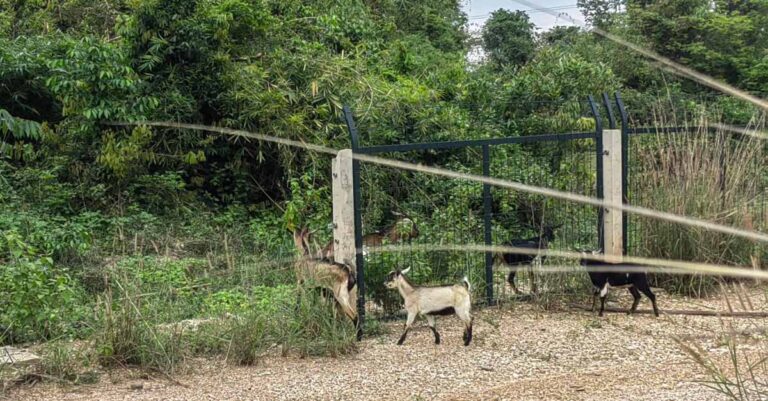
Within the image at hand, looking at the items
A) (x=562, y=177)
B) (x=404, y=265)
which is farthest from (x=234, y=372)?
(x=562, y=177)

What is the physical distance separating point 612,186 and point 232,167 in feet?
17.8

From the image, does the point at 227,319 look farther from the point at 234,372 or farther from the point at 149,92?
the point at 149,92

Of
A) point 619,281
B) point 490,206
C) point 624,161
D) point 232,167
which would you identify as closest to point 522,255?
point 490,206

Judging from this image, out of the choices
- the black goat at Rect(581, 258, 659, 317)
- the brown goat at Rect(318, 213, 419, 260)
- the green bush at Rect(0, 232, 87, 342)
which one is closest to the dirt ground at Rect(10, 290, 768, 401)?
the black goat at Rect(581, 258, 659, 317)

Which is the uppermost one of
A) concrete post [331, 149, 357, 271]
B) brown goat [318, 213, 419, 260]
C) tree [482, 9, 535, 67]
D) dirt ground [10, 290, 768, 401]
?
tree [482, 9, 535, 67]

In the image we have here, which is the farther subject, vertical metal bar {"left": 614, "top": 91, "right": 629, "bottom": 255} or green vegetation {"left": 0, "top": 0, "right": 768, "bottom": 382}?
vertical metal bar {"left": 614, "top": 91, "right": 629, "bottom": 255}

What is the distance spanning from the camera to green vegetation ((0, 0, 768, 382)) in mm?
6305

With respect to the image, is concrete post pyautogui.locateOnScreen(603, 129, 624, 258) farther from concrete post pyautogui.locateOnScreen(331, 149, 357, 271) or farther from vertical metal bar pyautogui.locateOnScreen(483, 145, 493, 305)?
concrete post pyautogui.locateOnScreen(331, 149, 357, 271)

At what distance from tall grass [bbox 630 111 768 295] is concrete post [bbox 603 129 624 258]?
25cm

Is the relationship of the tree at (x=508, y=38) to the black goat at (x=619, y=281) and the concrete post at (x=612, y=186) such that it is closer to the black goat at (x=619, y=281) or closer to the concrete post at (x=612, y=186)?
the concrete post at (x=612, y=186)

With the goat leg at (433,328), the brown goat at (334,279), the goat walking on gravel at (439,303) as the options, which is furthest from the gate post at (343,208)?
the goat leg at (433,328)

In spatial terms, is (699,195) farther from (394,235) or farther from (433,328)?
(433,328)

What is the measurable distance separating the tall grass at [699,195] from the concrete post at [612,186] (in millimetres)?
247

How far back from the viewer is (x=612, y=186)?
27.3 feet
